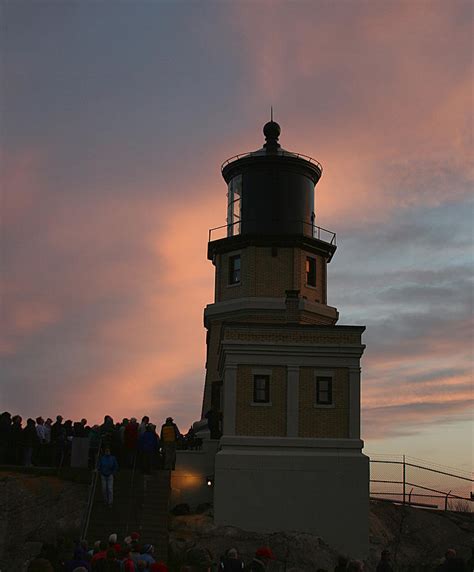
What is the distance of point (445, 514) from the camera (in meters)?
33.0

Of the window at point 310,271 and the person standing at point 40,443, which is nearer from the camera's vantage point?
the person standing at point 40,443

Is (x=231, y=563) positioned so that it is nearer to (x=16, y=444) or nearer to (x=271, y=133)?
(x=16, y=444)

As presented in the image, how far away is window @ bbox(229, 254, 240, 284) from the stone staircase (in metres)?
12.7

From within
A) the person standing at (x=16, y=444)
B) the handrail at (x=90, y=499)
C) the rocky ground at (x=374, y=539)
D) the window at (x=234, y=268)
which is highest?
the window at (x=234, y=268)

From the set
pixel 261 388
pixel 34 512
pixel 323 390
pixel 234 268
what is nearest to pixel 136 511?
pixel 34 512

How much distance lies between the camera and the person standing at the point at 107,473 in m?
26.1

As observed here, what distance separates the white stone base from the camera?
30078 millimetres

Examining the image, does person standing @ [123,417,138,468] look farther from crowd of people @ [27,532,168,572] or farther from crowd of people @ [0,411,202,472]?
crowd of people @ [27,532,168,572]

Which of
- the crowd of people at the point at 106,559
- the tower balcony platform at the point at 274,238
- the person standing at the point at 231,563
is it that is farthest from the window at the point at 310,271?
the person standing at the point at 231,563

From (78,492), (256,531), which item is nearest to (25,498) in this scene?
(78,492)

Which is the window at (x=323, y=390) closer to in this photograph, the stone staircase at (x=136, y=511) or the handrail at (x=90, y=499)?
the stone staircase at (x=136, y=511)

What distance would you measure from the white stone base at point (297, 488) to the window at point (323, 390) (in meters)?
1.40

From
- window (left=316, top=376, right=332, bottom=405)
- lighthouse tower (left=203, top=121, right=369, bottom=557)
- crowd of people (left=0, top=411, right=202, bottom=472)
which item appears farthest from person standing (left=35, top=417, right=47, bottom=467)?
window (left=316, top=376, right=332, bottom=405)

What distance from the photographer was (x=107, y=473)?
26.3 m
